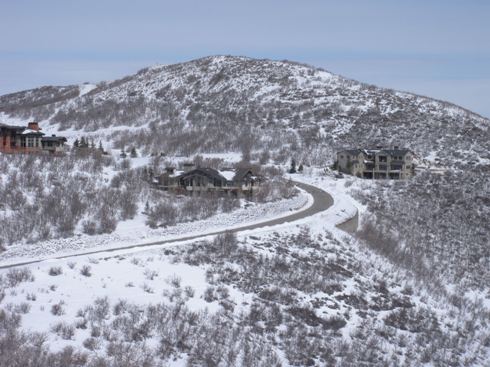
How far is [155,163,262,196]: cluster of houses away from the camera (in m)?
51.0

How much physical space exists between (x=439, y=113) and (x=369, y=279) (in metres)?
74.0

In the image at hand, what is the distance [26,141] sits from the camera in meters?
63.1

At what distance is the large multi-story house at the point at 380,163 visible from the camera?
73.7m

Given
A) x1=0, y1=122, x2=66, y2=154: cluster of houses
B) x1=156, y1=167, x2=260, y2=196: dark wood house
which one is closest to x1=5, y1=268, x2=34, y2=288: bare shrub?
x1=156, y1=167, x2=260, y2=196: dark wood house

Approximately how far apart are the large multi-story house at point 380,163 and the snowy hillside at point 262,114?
874 cm

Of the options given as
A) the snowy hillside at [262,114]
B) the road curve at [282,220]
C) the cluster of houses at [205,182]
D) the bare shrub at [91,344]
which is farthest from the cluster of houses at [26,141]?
the bare shrub at [91,344]

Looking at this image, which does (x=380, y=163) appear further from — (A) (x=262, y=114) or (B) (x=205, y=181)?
(A) (x=262, y=114)

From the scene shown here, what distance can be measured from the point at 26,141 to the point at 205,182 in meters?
23.8

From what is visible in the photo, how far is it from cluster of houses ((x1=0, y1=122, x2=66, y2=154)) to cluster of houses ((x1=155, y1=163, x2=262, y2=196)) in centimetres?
1693

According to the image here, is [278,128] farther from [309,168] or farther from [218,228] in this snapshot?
[218,228]

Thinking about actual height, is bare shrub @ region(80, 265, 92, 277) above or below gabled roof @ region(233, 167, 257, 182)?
below

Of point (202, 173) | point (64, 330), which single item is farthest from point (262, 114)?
point (64, 330)

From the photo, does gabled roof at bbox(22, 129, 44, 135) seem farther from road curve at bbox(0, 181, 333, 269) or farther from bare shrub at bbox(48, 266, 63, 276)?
bare shrub at bbox(48, 266, 63, 276)

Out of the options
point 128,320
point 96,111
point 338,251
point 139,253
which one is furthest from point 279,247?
point 96,111
